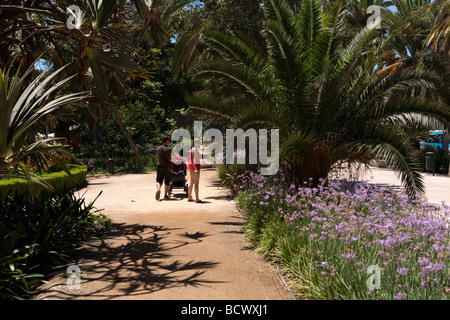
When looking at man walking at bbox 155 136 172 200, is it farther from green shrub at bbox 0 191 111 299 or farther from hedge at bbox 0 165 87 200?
green shrub at bbox 0 191 111 299

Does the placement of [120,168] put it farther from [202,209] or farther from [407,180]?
[407,180]

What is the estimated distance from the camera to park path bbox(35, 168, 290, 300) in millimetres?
4586

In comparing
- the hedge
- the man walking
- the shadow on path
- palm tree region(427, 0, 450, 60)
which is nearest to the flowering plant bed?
the shadow on path

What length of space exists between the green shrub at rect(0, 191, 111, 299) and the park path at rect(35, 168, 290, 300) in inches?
10.9

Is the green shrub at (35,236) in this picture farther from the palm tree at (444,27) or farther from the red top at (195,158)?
the palm tree at (444,27)

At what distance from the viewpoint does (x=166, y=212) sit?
9.46 metres

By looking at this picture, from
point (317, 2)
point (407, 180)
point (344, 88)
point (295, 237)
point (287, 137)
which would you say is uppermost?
point (317, 2)

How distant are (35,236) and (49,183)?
502 cm

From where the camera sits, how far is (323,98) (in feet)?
26.5

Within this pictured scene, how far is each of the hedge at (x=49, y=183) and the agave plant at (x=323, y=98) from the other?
4.14 meters

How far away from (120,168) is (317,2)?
15140mm

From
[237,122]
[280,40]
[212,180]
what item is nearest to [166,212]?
[237,122]

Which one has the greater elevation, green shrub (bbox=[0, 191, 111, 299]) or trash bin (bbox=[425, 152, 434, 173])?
trash bin (bbox=[425, 152, 434, 173])

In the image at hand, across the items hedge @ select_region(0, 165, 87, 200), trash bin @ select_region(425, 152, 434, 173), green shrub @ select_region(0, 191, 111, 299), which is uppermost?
trash bin @ select_region(425, 152, 434, 173)
